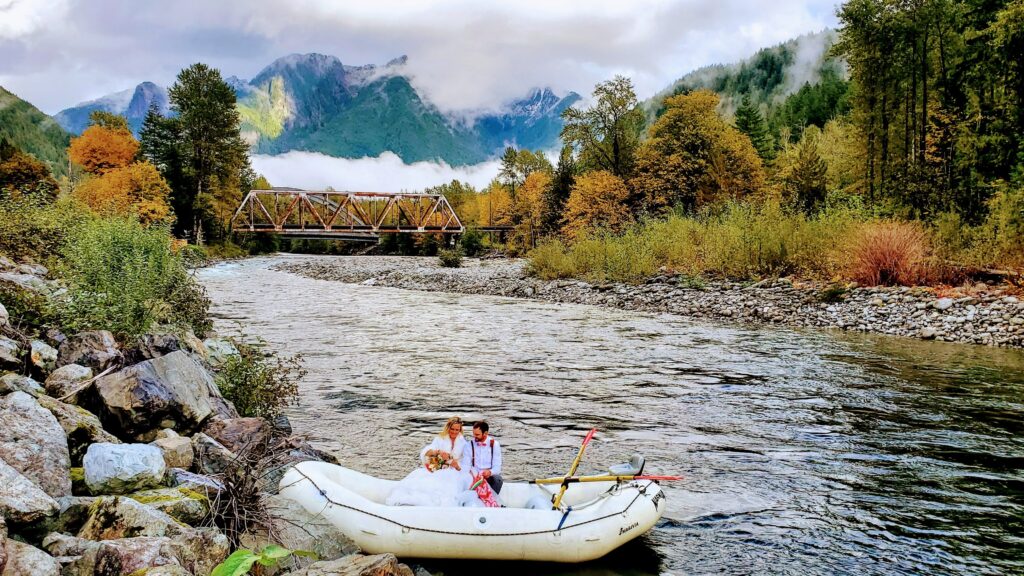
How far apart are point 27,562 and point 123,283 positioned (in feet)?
21.5

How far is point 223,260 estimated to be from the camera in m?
59.8

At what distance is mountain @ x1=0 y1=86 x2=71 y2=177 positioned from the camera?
150 meters

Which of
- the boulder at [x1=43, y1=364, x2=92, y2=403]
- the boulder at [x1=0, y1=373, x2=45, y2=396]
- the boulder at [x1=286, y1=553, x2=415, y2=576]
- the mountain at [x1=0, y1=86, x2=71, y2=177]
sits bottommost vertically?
the boulder at [x1=286, y1=553, x2=415, y2=576]

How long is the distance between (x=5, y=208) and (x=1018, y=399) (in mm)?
19875

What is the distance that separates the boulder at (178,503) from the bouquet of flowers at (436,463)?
223 centimetres

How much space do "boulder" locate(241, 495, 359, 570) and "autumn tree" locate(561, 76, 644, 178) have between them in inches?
1730

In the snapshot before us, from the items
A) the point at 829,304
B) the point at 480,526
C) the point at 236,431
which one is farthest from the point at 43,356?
the point at 829,304

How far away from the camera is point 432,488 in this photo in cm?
611

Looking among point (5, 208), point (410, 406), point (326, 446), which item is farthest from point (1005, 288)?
point (5, 208)

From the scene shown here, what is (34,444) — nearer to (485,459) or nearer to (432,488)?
(432,488)

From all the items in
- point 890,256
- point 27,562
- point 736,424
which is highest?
point 890,256

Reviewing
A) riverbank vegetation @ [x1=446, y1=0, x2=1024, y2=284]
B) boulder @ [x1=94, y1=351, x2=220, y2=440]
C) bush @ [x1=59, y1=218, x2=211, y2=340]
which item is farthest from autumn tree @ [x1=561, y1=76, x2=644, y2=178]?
boulder @ [x1=94, y1=351, x2=220, y2=440]

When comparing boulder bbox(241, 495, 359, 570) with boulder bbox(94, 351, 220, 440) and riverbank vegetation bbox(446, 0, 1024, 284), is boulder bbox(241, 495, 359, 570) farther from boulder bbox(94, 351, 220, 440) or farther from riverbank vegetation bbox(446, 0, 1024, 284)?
riverbank vegetation bbox(446, 0, 1024, 284)

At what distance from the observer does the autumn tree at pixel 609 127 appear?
1847 inches
